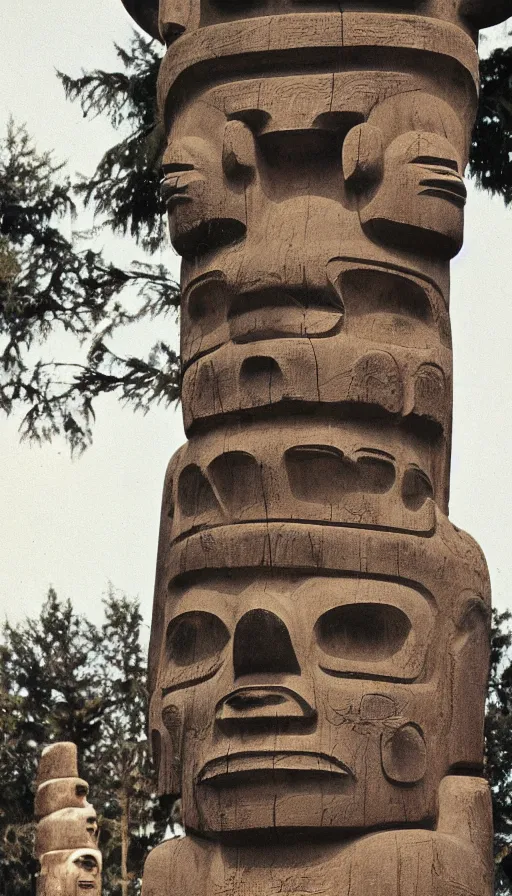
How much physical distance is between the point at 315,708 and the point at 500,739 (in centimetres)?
1038

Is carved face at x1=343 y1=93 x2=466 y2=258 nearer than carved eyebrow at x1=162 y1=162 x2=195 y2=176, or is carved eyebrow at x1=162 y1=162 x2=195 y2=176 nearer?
carved face at x1=343 y1=93 x2=466 y2=258

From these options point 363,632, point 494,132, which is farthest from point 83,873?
point 363,632

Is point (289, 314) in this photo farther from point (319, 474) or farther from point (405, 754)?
point (405, 754)

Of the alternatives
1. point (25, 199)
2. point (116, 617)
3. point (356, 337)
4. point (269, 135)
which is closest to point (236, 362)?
point (356, 337)

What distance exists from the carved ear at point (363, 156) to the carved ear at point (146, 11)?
5.06 ft

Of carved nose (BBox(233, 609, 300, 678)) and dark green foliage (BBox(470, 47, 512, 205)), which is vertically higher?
dark green foliage (BBox(470, 47, 512, 205))

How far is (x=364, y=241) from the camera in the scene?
4.95 m

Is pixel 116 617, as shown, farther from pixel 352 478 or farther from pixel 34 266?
pixel 352 478

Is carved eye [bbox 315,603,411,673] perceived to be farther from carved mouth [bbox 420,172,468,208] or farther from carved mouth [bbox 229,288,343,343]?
carved mouth [bbox 420,172,468,208]

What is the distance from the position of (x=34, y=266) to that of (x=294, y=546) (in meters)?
8.98

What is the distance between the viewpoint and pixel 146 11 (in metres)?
6.21

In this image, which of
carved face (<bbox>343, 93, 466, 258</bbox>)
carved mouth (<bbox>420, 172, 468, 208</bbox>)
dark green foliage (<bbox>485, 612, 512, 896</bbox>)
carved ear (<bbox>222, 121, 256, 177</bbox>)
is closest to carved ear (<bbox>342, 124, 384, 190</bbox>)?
carved face (<bbox>343, 93, 466, 258</bbox>)

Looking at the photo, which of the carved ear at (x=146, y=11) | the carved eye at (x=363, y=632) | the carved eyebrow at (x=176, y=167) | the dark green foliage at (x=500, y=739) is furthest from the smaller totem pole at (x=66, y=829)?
the carved eye at (x=363, y=632)

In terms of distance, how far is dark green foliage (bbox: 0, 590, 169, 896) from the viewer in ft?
73.4
